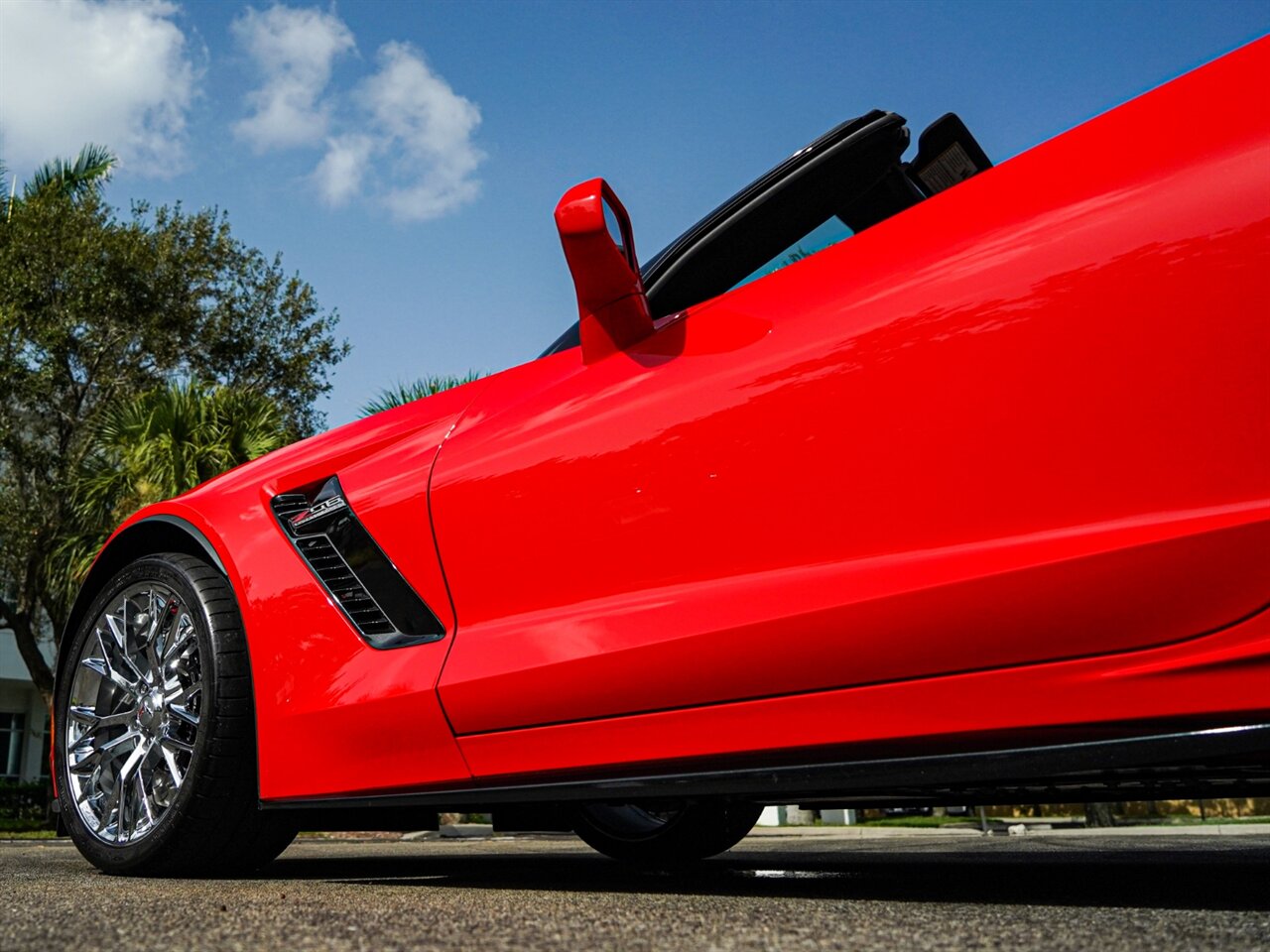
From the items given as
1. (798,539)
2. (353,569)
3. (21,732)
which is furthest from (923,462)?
(21,732)

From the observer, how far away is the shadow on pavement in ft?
6.48

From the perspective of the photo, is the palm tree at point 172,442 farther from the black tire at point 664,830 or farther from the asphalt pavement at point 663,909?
the asphalt pavement at point 663,909

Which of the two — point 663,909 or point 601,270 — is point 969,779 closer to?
point 663,909

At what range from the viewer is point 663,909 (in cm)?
174

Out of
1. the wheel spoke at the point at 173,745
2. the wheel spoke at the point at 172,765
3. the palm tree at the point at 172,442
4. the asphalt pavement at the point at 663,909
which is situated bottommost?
the asphalt pavement at the point at 663,909

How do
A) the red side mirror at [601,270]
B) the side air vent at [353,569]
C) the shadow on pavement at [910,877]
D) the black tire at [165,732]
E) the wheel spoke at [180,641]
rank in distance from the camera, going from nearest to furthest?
1. the shadow on pavement at [910,877]
2. the red side mirror at [601,270]
3. the side air vent at [353,569]
4. the black tire at [165,732]
5. the wheel spoke at [180,641]

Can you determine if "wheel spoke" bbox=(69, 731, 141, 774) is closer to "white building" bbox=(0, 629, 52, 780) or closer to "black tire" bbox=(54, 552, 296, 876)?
"black tire" bbox=(54, 552, 296, 876)

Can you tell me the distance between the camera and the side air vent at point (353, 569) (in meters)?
2.38

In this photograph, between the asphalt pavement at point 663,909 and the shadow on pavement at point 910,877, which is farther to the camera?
the shadow on pavement at point 910,877

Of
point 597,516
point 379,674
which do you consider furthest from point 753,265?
point 379,674

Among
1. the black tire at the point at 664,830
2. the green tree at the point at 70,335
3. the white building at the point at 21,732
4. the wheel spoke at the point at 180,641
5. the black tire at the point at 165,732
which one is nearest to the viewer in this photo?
the black tire at the point at 165,732

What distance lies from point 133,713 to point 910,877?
72.0 inches

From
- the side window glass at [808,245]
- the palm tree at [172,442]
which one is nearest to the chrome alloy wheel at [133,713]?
the side window glass at [808,245]

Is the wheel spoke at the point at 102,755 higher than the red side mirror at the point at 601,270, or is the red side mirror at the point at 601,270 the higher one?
the red side mirror at the point at 601,270
